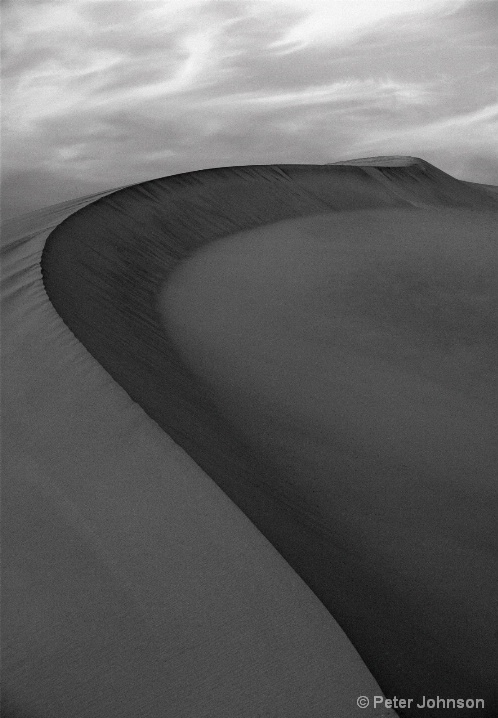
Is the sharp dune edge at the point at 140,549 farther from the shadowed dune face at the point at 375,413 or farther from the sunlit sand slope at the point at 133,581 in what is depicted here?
the shadowed dune face at the point at 375,413

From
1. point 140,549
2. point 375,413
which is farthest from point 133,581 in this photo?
point 375,413

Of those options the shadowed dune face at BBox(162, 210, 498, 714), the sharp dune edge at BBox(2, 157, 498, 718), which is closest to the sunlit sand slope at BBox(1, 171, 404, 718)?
the sharp dune edge at BBox(2, 157, 498, 718)

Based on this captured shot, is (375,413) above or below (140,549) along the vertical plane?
below

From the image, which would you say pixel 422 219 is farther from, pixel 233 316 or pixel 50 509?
pixel 50 509

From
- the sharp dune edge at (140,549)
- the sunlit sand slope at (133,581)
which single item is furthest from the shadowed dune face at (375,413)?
the sunlit sand slope at (133,581)

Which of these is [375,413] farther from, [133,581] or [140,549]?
[133,581]

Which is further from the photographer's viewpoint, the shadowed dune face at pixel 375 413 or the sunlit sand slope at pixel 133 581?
the shadowed dune face at pixel 375 413

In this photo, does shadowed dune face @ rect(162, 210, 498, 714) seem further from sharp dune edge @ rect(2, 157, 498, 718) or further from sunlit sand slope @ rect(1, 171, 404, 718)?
sunlit sand slope @ rect(1, 171, 404, 718)
